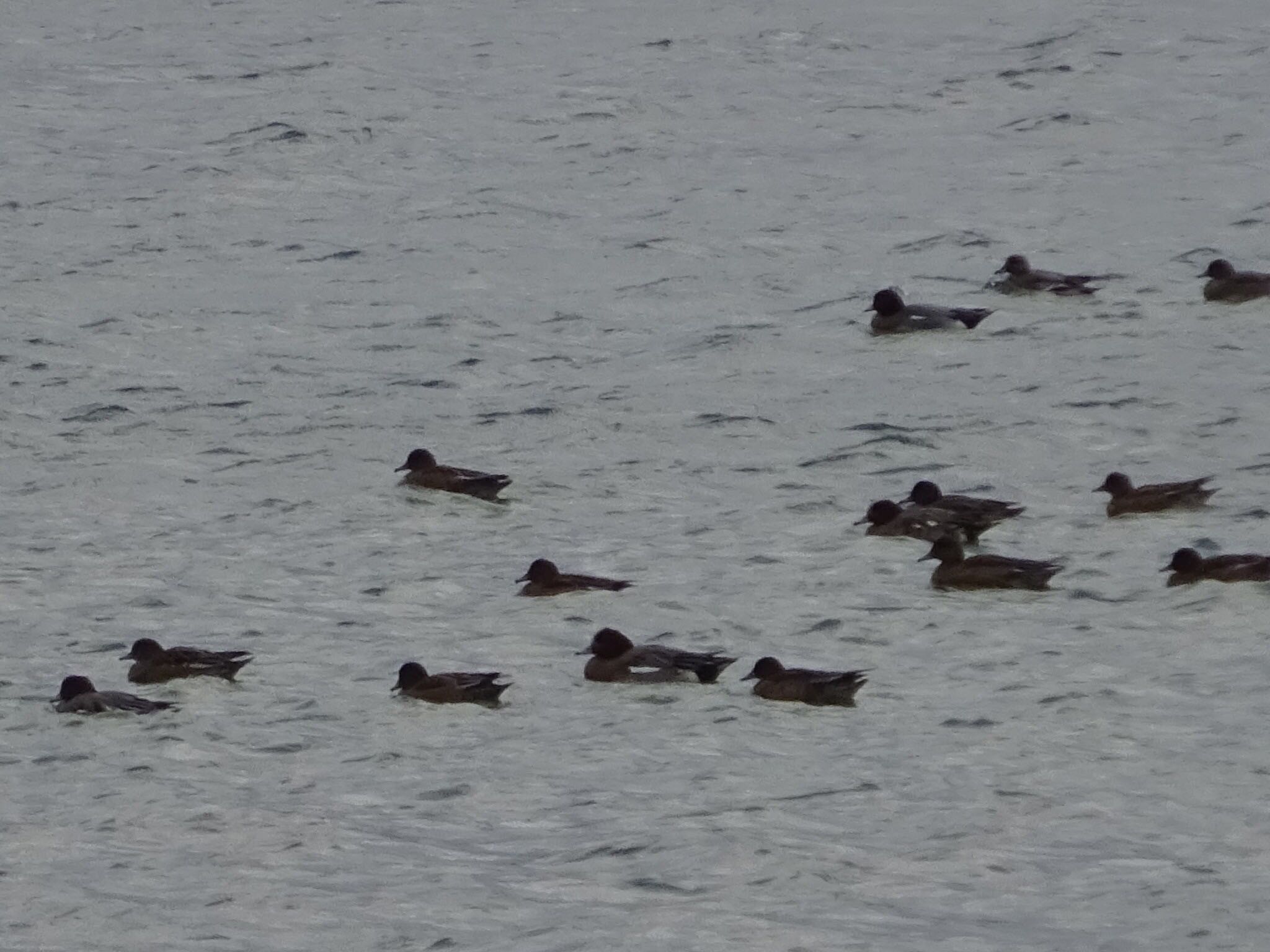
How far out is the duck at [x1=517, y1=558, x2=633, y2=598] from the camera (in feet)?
58.9

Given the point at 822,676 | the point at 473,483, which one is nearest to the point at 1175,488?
the point at 822,676

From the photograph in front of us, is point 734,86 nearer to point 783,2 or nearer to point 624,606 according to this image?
point 783,2

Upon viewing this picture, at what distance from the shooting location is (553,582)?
18.0 meters

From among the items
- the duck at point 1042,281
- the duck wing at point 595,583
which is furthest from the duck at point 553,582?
the duck at point 1042,281

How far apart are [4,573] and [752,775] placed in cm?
665

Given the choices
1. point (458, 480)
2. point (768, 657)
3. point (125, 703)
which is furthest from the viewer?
point (458, 480)

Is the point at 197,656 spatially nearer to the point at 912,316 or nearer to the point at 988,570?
the point at 988,570

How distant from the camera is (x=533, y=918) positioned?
12.8 meters

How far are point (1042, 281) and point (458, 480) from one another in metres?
6.85

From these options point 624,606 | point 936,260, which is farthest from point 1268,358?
point 624,606

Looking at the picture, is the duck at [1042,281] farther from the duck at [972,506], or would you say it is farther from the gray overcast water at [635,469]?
the duck at [972,506]

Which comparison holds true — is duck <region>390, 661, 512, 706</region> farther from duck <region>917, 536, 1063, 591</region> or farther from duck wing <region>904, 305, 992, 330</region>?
duck wing <region>904, 305, 992, 330</region>

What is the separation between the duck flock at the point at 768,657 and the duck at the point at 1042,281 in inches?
215

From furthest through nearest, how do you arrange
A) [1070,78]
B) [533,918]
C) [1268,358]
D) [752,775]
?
[1070,78] → [1268,358] → [752,775] → [533,918]
